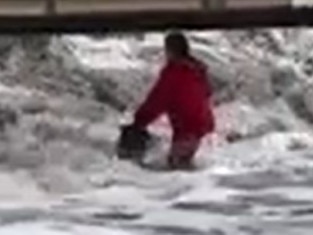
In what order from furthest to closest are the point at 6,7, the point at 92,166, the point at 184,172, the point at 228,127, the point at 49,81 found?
the point at 49,81 → the point at 228,127 → the point at 92,166 → the point at 184,172 → the point at 6,7

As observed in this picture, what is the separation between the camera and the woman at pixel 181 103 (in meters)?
3.05

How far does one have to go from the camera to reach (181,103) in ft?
10.1

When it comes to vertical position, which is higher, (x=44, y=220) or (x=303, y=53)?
(x=303, y=53)

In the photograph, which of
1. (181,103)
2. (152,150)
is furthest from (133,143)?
(181,103)

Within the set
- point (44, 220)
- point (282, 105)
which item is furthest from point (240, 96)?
point (44, 220)

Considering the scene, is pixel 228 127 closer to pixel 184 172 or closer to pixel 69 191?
pixel 184 172

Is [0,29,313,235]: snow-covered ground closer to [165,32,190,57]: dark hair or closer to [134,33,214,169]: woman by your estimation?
[134,33,214,169]: woman

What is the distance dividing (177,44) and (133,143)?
355 millimetres

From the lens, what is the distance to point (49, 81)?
164 inches

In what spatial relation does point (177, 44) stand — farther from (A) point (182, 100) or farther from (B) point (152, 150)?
(B) point (152, 150)

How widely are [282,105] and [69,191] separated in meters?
1.38

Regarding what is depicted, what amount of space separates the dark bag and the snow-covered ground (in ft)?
0.11

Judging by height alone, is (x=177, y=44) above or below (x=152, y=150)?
above

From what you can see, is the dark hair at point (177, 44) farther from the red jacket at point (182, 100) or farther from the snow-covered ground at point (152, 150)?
the snow-covered ground at point (152, 150)
